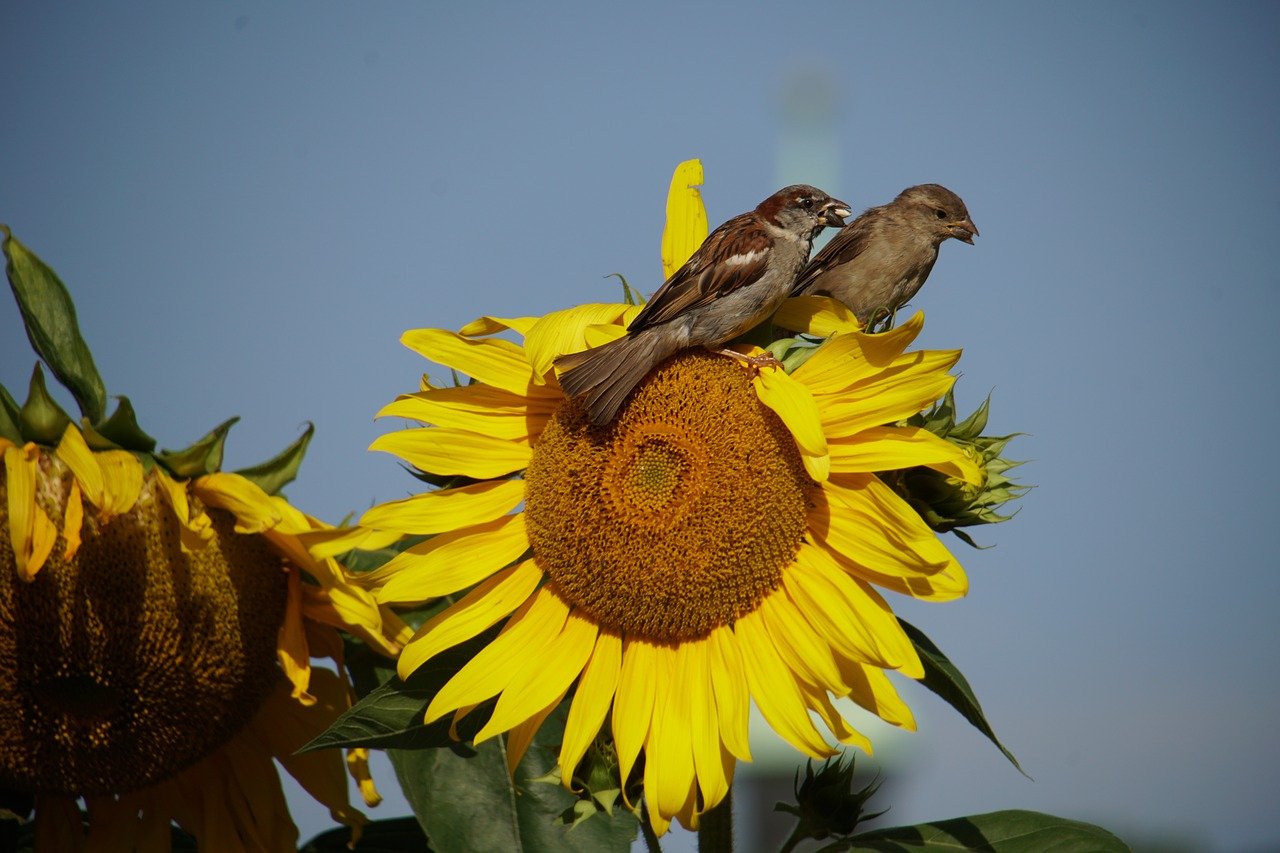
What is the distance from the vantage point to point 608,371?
243 centimetres

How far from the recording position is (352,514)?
2594 mm

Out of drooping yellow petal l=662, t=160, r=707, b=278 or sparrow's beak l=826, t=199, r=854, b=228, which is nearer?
drooping yellow petal l=662, t=160, r=707, b=278

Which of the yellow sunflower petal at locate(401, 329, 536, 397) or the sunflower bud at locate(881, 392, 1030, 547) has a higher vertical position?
the yellow sunflower petal at locate(401, 329, 536, 397)

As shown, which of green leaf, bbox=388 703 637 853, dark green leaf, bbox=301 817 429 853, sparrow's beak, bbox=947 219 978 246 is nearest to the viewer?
green leaf, bbox=388 703 637 853

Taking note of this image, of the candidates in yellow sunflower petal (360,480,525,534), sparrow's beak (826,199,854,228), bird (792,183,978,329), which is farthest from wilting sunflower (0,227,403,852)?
bird (792,183,978,329)

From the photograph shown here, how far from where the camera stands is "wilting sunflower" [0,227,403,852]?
2.38m

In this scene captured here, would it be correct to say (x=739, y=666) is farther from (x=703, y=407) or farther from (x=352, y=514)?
(x=352, y=514)

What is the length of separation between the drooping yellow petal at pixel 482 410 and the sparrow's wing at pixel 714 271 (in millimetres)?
357

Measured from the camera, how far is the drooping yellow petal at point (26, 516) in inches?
90.0

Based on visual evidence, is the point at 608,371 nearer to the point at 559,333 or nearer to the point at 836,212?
the point at 559,333

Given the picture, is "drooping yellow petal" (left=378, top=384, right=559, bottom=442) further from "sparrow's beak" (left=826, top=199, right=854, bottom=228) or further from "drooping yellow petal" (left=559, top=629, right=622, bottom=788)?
"sparrow's beak" (left=826, top=199, right=854, bottom=228)

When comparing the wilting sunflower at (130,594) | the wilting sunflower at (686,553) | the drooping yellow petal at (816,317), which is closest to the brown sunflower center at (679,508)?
the wilting sunflower at (686,553)

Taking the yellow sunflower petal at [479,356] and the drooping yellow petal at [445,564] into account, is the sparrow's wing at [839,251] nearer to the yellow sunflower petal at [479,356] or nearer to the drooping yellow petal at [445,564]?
the yellow sunflower petal at [479,356]

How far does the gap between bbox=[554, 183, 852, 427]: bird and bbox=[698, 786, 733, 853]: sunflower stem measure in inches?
34.0
